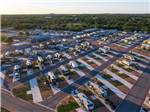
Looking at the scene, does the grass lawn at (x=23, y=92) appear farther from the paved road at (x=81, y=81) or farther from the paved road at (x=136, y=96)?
the paved road at (x=136, y=96)

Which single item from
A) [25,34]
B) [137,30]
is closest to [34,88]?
[25,34]

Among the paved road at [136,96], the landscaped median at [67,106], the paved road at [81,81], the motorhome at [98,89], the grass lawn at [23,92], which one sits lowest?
the grass lawn at [23,92]

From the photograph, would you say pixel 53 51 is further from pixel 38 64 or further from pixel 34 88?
pixel 34 88

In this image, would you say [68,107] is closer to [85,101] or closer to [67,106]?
[67,106]

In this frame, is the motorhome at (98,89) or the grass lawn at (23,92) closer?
the motorhome at (98,89)

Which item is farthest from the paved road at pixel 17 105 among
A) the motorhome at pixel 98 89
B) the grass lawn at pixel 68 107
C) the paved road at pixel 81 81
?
the motorhome at pixel 98 89

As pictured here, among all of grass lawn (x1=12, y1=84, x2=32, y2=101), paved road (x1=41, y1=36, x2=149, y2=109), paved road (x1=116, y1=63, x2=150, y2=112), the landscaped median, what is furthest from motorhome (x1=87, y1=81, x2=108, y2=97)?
grass lawn (x1=12, y1=84, x2=32, y2=101)
